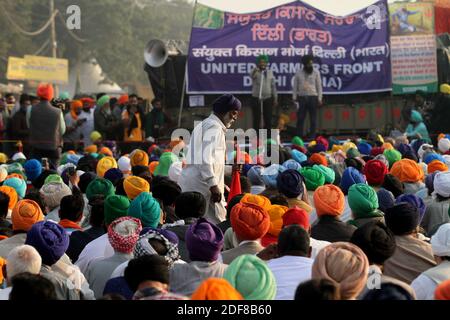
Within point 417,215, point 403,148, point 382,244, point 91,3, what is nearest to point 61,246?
point 382,244

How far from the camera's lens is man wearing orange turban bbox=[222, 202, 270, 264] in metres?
6.63

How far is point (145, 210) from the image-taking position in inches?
299

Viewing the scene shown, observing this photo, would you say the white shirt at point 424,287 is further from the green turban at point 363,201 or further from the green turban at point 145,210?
the green turban at point 145,210

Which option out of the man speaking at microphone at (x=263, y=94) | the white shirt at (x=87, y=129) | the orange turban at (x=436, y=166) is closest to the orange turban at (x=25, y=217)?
the orange turban at (x=436, y=166)

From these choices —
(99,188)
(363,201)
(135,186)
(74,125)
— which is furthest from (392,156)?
(74,125)

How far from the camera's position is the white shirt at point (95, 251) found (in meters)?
7.17

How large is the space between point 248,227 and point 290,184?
2.23 meters

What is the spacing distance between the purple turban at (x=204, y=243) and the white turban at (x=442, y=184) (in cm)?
353

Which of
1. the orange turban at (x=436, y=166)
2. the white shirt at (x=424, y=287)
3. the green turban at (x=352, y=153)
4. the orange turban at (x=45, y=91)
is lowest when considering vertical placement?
the white shirt at (x=424, y=287)

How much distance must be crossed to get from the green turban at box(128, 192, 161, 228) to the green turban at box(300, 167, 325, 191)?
8.79 feet

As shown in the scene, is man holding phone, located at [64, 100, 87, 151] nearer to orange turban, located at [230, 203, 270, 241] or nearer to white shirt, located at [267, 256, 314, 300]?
orange turban, located at [230, 203, 270, 241]

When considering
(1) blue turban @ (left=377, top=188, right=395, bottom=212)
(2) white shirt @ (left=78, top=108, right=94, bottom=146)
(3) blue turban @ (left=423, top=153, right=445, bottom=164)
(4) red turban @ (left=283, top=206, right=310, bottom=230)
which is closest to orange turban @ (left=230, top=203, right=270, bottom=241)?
(4) red turban @ (left=283, top=206, right=310, bottom=230)

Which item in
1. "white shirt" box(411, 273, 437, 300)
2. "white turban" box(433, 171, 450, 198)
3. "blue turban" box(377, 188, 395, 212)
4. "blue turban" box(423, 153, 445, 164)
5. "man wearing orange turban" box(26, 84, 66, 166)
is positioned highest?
"man wearing orange turban" box(26, 84, 66, 166)

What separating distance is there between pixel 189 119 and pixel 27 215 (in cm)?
1295
